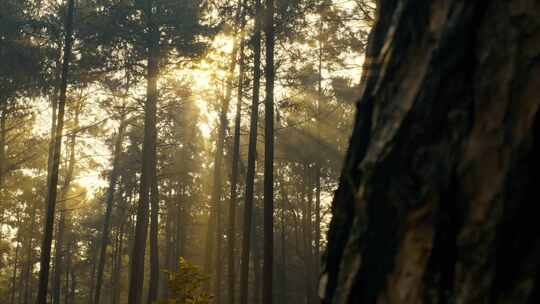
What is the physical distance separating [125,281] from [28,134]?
27.1 m

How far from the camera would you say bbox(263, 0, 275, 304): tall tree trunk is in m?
13.3

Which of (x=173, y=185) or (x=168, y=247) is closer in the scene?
(x=173, y=185)

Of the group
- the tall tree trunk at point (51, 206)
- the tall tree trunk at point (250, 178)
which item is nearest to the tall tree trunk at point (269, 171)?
the tall tree trunk at point (250, 178)

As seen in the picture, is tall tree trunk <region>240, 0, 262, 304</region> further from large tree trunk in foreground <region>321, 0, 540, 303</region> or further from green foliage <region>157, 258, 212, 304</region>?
large tree trunk in foreground <region>321, 0, 540, 303</region>

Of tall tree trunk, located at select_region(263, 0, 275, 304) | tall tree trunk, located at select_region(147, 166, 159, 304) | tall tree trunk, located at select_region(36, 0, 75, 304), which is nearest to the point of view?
tall tree trunk, located at select_region(263, 0, 275, 304)

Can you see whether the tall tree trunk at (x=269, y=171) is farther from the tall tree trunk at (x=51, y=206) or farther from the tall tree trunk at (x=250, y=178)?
the tall tree trunk at (x=51, y=206)

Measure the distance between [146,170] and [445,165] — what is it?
43.5ft

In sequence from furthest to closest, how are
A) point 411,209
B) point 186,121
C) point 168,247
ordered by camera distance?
1. point 168,247
2. point 186,121
3. point 411,209

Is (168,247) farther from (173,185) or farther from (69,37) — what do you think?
(69,37)

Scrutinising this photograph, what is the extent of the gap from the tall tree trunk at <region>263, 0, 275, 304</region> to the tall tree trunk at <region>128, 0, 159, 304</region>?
4810 millimetres

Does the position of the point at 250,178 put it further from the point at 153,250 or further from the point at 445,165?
the point at 445,165

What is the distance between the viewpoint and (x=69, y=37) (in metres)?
16.2

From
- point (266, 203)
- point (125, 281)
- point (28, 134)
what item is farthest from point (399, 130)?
point (125, 281)

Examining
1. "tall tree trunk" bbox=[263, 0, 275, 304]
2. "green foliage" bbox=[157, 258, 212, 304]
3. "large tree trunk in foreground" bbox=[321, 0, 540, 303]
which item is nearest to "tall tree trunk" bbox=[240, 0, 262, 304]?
"tall tree trunk" bbox=[263, 0, 275, 304]
